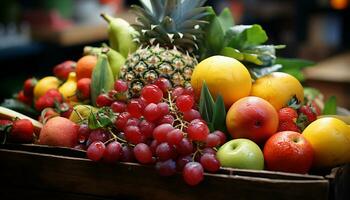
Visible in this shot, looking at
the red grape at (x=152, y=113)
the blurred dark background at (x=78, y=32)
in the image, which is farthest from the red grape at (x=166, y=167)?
the blurred dark background at (x=78, y=32)

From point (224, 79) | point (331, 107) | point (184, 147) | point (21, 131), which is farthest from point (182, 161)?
point (331, 107)

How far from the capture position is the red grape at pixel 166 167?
0.86 meters

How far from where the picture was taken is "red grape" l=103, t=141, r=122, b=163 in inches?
35.8

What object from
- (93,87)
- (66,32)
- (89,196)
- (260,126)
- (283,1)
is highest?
(283,1)

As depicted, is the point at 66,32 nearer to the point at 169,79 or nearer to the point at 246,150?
the point at 169,79

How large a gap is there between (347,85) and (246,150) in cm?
205

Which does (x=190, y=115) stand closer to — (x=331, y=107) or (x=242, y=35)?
(x=242, y=35)

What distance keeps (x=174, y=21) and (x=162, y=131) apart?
40 cm

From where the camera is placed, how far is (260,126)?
94cm

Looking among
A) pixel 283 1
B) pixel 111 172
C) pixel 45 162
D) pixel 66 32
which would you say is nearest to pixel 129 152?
pixel 111 172

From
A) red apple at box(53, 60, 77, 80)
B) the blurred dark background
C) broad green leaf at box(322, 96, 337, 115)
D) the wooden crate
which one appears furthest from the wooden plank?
the blurred dark background

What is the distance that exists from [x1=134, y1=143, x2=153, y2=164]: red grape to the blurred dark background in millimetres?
2110

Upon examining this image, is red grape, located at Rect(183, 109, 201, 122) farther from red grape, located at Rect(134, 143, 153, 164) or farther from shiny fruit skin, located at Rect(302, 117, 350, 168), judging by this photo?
shiny fruit skin, located at Rect(302, 117, 350, 168)

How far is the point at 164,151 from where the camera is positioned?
2.85 feet
